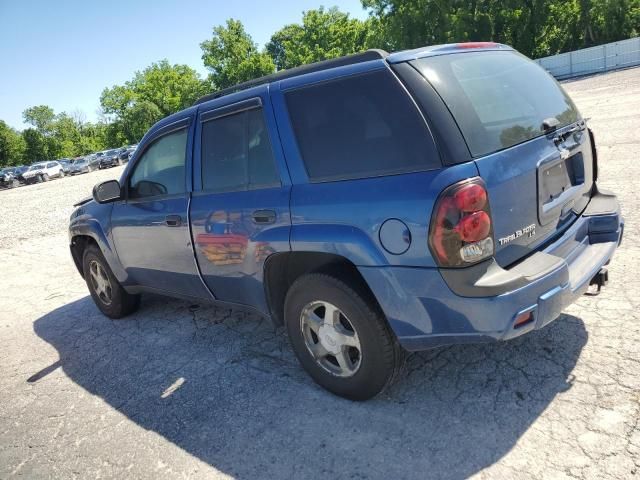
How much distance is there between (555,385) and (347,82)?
2.07m

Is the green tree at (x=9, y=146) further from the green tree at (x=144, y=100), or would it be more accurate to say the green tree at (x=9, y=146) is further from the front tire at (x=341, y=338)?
the front tire at (x=341, y=338)

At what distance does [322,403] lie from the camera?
10.1ft

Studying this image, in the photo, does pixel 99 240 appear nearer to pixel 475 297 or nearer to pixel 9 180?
pixel 475 297

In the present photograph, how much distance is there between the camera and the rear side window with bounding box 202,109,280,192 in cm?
316

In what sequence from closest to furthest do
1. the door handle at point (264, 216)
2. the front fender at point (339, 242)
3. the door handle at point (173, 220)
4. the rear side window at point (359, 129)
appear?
the rear side window at point (359, 129), the front fender at point (339, 242), the door handle at point (264, 216), the door handle at point (173, 220)

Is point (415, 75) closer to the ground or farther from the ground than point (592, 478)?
farther from the ground

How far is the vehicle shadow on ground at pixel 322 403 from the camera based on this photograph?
2539mm

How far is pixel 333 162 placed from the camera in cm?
276

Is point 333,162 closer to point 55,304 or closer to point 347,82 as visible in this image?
point 347,82

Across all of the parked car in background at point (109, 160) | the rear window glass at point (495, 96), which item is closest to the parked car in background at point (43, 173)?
the parked car in background at point (109, 160)

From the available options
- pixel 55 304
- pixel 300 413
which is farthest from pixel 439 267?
pixel 55 304

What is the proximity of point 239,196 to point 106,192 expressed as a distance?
62.2 inches

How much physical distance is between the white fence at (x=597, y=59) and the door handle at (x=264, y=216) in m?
34.6

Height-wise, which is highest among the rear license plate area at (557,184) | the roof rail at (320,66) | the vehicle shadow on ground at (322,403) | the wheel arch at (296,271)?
the roof rail at (320,66)
